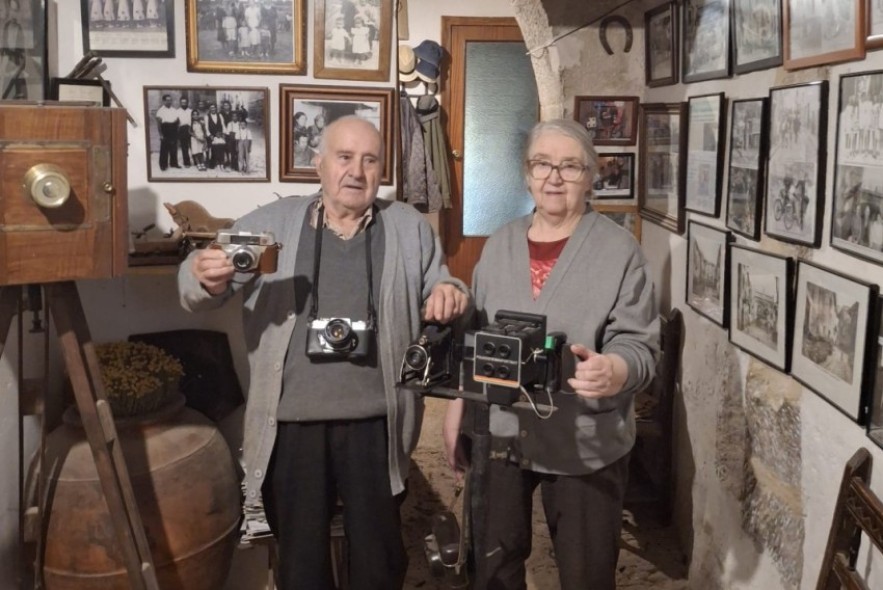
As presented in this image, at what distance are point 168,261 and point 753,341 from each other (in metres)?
1.53

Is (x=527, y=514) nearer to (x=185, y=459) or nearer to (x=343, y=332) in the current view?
(x=343, y=332)

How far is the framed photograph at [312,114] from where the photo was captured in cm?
233

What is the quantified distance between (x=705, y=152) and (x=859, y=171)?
91cm

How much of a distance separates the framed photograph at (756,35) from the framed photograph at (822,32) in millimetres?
62

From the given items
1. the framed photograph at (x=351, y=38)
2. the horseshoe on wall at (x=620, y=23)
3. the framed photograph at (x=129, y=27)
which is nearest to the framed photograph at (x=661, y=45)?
the horseshoe on wall at (x=620, y=23)

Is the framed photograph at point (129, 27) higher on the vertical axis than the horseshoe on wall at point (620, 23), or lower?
lower

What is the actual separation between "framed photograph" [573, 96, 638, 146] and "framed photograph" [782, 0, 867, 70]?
1.27 meters

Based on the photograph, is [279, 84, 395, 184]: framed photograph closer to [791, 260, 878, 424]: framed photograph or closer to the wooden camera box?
the wooden camera box

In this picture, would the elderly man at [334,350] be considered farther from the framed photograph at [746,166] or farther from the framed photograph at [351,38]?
the framed photograph at [746,166]

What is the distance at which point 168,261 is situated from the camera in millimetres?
2203

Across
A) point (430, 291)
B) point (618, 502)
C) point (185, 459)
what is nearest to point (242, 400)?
point (185, 459)

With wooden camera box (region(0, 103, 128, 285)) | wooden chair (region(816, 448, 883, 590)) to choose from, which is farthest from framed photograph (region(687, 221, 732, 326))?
wooden camera box (region(0, 103, 128, 285))

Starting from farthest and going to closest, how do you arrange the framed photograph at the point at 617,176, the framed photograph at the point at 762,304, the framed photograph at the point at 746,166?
the framed photograph at the point at 617,176
the framed photograph at the point at 746,166
the framed photograph at the point at 762,304

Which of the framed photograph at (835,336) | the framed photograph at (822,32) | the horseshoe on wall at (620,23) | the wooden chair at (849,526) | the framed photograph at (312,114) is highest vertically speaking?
the horseshoe on wall at (620,23)
